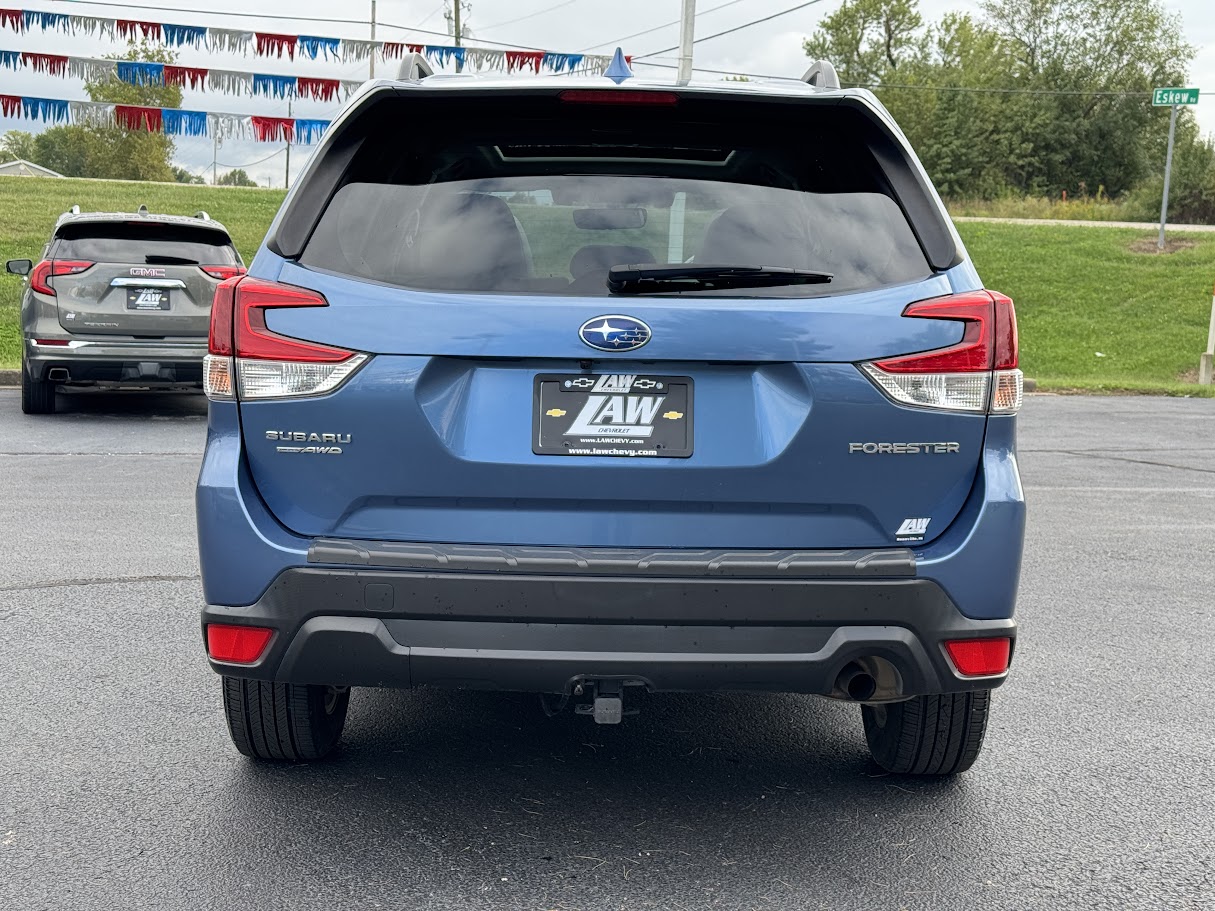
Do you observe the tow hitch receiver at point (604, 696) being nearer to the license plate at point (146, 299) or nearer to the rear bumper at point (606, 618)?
the rear bumper at point (606, 618)

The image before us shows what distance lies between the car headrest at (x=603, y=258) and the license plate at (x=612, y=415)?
0.93 ft

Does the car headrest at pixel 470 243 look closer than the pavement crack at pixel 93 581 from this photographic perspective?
Yes

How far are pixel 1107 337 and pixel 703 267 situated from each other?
22.8 metres

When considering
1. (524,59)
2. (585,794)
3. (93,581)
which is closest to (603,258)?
(585,794)

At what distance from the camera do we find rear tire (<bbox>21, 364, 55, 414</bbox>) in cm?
1183

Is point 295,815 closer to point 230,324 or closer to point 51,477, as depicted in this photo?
point 230,324

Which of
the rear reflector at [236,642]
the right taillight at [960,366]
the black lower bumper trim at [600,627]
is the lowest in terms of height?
the rear reflector at [236,642]

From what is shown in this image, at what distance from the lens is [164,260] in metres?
11.5

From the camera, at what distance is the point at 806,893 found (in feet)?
9.55

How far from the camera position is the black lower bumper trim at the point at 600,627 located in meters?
2.80

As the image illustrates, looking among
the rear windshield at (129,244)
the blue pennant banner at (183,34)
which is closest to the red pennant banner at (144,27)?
the blue pennant banner at (183,34)

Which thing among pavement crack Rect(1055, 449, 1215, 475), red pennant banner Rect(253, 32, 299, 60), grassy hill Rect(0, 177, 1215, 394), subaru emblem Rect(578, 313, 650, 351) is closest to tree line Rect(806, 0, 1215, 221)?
grassy hill Rect(0, 177, 1215, 394)

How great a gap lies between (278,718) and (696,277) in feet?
5.37

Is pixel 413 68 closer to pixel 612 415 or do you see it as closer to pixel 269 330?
pixel 269 330
